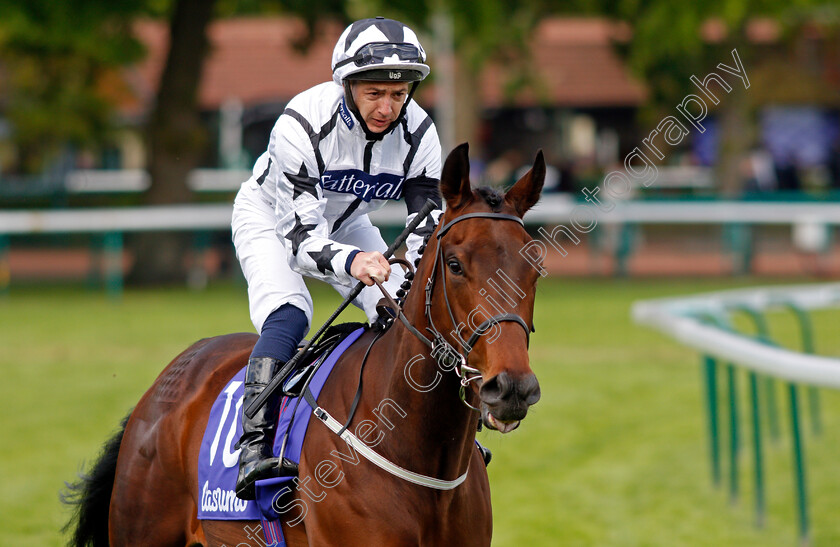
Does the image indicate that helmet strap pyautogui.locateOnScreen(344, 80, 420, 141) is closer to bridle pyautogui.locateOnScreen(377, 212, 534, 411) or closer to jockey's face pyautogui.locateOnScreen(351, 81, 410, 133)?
jockey's face pyautogui.locateOnScreen(351, 81, 410, 133)

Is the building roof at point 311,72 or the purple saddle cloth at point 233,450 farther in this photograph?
the building roof at point 311,72

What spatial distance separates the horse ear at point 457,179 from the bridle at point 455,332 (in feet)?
0.25

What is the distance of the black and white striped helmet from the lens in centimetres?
348

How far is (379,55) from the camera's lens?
3.48 m

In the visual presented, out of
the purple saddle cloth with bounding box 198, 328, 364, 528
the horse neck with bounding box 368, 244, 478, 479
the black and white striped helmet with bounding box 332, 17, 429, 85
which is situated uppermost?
the black and white striped helmet with bounding box 332, 17, 429, 85

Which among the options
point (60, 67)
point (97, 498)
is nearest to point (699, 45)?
point (60, 67)

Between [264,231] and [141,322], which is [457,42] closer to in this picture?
[141,322]

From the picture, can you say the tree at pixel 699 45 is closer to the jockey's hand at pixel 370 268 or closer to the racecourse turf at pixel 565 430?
the racecourse turf at pixel 565 430

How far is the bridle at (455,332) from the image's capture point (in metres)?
2.86

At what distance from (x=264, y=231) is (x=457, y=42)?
18581 mm

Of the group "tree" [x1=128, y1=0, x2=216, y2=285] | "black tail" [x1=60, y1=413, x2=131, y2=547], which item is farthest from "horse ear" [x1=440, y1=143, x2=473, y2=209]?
"tree" [x1=128, y1=0, x2=216, y2=285]

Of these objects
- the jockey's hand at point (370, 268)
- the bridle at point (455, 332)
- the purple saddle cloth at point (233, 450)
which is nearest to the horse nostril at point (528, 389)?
the bridle at point (455, 332)

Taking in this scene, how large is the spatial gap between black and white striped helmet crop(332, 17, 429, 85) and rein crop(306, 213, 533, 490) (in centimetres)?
60

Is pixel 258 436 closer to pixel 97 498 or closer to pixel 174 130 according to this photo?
pixel 97 498
